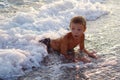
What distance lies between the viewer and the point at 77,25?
17.6ft

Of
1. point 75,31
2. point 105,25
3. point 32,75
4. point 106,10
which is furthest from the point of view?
point 106,10

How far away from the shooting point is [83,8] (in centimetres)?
955

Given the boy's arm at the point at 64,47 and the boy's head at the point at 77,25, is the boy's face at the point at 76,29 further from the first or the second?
the boy's arm at the point at 64,47

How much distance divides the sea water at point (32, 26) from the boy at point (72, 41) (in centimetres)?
23

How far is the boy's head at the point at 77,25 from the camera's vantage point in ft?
17.5

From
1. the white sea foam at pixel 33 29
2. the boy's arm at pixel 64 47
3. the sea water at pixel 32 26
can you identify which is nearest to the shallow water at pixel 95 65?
the sea water at pixel 32 26

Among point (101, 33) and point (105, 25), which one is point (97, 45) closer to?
point (101, 33)

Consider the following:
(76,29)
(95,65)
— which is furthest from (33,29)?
(95,65)

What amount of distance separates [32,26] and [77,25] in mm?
2094

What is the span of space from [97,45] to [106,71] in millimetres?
1293

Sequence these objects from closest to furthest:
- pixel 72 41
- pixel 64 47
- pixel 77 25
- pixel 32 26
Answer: pixel 77 25 < pixel 64 47 < pixel 72 41 < pixel 32 26

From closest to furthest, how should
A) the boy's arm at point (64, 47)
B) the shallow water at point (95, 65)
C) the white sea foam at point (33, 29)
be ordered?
the shallow water at point (95, 65) < the white sea foam at point (33, 29) < the boy's arm at point (64, 47)

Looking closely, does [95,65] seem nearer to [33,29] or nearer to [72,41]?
[72,41]

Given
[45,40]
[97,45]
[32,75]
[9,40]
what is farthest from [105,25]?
[32,75]
